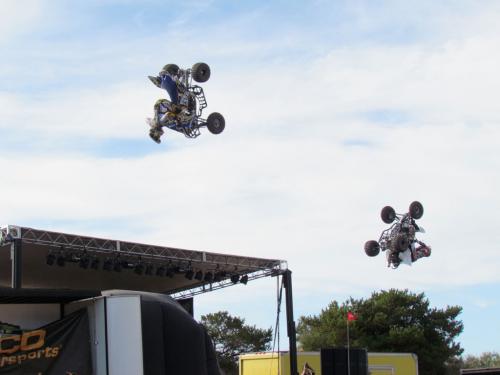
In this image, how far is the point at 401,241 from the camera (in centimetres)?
2531

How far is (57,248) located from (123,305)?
14081 millimetres

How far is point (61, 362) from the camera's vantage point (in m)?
8.36

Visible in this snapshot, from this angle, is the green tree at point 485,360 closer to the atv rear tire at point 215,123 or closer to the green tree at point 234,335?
the green tree at point 234,335

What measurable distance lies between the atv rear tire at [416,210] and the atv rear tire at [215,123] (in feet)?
29.0

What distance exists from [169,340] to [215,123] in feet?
38.6

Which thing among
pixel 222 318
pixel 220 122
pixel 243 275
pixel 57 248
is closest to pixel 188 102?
pixel 220 122

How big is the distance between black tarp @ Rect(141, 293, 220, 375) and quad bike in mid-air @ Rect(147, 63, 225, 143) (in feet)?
35.1

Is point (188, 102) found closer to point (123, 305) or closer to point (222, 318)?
point (123, 305)

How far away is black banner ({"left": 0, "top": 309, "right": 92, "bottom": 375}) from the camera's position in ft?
26.6

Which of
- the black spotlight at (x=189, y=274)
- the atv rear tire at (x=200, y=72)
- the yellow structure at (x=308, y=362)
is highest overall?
the atv rear tire at (x=200, y=72)

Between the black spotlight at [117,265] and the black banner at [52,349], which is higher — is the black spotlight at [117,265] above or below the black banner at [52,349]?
above

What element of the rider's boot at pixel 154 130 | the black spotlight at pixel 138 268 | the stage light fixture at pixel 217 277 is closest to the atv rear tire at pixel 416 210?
the stage light fixture at pixel 217 277

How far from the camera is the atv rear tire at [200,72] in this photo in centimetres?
1905

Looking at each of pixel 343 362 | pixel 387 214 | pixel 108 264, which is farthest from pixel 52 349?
pixel 387 214
